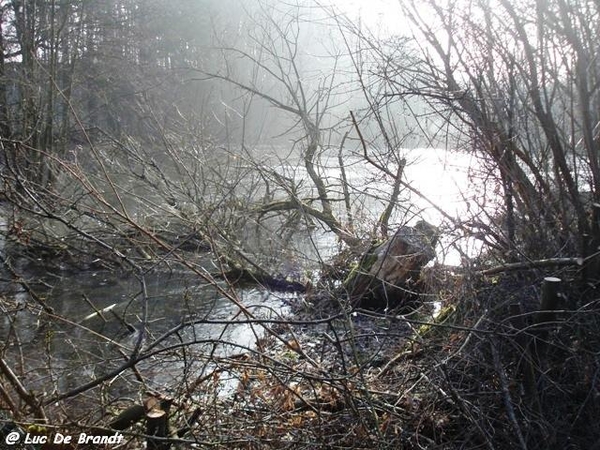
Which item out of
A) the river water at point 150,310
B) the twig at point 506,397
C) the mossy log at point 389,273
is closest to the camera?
the twig at point 506,397

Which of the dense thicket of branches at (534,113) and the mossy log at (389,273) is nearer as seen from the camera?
the dense thicket of branches at (534,113)

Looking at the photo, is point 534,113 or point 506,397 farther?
point 534,113

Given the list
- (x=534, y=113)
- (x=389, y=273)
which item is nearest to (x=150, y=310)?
(x=389, y=273)

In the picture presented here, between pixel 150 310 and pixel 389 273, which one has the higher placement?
pixel 389 273

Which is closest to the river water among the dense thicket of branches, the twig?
the dense thicket of branches

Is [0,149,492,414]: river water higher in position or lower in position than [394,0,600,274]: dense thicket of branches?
lower

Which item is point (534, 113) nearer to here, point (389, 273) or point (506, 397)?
point (506, 397)

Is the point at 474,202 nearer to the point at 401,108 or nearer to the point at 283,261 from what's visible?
the point at 401,108

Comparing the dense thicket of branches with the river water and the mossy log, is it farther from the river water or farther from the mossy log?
the mossy log

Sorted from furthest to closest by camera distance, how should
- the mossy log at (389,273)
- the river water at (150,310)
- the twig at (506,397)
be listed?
1. the mossy log at (389,273)
2. the river water at (150,310)
3. the twig at (506,397)

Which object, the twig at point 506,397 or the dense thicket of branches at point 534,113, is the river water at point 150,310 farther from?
the twig at point 506,397

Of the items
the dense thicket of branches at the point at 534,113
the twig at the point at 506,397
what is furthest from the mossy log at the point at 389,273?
the twig at the point at 506,397

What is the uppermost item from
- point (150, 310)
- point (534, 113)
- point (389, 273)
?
point (534, 113)

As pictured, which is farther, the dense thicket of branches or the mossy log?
the mossy log
